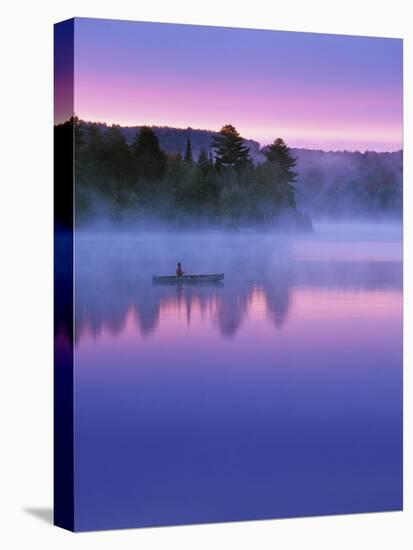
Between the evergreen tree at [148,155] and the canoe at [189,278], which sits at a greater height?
the evergreen tree at [148,155]

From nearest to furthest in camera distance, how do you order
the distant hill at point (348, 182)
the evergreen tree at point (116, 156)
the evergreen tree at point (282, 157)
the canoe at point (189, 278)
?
the evergreen tree at point (116, 156) → the canoe at point (189, 278) → the evergreen tree at point (282, 157) → the distant hill at point (348, 182)

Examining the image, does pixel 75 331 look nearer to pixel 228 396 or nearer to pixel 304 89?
pixel 228 396

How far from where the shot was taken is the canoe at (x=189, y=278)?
1702 centimetres

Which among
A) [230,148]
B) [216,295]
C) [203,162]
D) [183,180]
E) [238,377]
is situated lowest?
[238,377]

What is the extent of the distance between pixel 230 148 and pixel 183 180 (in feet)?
1.84

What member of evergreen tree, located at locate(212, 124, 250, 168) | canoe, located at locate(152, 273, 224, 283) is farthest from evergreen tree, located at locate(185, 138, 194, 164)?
canoe, located at locate(152, 273, 224, 283)

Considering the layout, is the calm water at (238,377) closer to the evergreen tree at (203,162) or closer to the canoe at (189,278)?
the canoe at (189,278)

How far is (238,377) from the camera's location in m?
17.2

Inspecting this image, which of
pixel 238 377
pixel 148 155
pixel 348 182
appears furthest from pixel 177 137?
pixel 238 377

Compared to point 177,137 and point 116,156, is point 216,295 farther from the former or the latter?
point 116,156

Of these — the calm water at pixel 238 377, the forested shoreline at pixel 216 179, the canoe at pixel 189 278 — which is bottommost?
the calm water at pixel 238 377

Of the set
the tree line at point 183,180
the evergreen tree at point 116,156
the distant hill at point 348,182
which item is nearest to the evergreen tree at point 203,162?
the tree line at point 183,180

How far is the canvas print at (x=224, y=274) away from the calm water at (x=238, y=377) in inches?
0.7

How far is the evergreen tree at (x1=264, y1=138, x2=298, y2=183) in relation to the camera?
17.5 m
